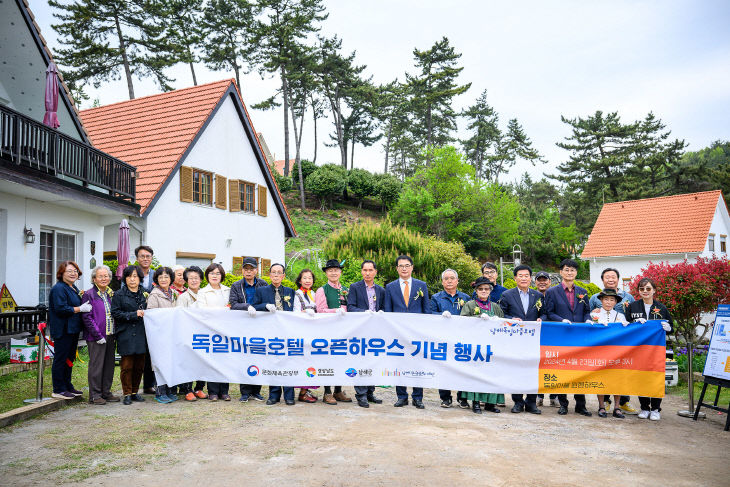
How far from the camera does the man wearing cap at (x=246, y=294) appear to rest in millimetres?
7277

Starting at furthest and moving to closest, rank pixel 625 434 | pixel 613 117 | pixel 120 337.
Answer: pixel 613 117
pixel 120 337
pixel 625 434

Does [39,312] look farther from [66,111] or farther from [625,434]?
[625,434]

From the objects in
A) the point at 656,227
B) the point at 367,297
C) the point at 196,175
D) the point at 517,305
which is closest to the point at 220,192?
the point at 196,175

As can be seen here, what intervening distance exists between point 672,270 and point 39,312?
12.3 metres

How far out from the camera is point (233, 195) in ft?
61.8

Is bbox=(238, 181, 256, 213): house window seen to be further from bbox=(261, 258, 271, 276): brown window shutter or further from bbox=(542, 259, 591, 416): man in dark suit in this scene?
bbox=(542, 259, 591, 416): man in dark suit

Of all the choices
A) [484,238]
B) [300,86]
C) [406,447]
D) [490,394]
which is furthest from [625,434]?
[300,86]

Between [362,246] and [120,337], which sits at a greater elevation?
[362,246]

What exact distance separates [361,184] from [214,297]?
3421 cm

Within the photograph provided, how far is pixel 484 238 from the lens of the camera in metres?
37.7

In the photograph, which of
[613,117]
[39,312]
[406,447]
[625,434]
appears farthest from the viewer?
[613,117]

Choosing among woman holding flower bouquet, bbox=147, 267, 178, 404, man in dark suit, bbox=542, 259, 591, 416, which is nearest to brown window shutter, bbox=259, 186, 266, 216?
woman holding flower bouquet, bbox=147, 267, 178, 404

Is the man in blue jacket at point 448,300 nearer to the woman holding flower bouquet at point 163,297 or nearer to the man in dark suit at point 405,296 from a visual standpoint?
the man in dark suit at point 405,296

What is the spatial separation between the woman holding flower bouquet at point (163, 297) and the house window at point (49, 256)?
6.15 meters
